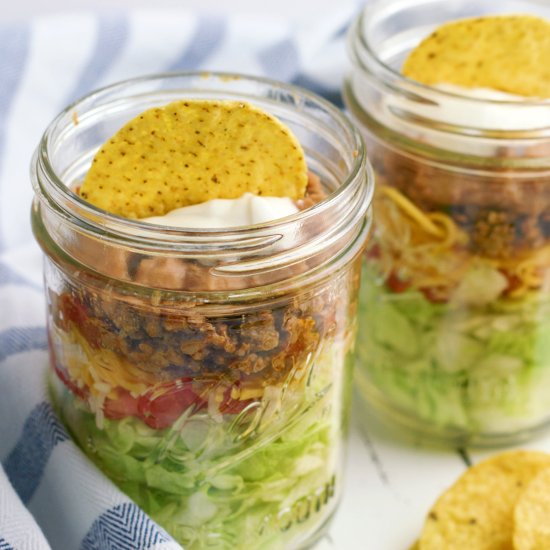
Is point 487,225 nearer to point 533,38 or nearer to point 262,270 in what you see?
point 533,38

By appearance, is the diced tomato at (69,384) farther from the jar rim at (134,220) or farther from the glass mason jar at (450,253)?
the glass mason jar at (450,253)

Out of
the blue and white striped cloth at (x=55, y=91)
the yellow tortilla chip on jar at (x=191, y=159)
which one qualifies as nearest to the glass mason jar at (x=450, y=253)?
the yellow tortilla chip on jar at (x=191, y=159)

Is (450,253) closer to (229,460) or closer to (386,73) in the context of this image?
(386,73)

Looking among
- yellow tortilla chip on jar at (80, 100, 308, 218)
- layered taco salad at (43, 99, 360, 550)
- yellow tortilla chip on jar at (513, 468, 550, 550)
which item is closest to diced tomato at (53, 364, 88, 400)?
layered taco salad at (43, 99, 360, 550)

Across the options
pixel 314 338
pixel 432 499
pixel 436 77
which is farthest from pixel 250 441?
pixel 436 77

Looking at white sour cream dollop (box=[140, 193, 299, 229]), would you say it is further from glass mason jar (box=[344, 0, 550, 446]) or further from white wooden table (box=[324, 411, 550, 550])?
white wooden table (box=[324, 411, 550, 550])

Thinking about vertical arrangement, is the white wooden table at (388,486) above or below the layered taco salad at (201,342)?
below
